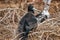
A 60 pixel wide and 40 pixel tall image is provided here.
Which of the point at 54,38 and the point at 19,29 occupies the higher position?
the point at 19,29

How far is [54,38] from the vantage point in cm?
330

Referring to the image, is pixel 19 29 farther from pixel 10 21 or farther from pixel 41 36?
pixel 10 21

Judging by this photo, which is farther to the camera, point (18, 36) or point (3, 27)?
point (3, 27)

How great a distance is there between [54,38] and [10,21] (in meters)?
0.68

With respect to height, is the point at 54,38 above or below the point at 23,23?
below

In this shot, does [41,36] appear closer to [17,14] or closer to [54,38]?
[54,38]

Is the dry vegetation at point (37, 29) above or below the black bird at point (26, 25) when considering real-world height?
below

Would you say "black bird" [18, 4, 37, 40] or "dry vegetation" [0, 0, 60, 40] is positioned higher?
"black bird" [18, 4, 37, 40]

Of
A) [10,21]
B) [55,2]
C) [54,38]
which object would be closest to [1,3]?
[55,2]

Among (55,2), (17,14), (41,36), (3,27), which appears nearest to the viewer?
(41,36)

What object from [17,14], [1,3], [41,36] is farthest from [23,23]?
[1,3]

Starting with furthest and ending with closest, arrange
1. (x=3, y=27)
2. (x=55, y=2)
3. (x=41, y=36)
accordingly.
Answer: (x=55, y=2) → (x=3, y=27) → (x=41, y=36)

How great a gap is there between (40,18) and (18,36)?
2.48ft

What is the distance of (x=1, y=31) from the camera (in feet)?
11.0
